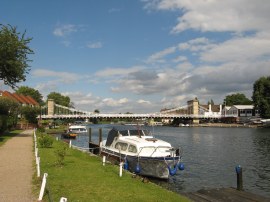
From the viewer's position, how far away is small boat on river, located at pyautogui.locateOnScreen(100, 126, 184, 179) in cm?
2497

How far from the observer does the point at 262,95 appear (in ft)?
403

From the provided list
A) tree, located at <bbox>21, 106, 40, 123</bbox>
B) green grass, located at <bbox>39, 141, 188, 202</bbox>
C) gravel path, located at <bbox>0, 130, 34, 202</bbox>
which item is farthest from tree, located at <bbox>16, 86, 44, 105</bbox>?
green grass, located at <bbox>39, 141, 188, 202</bbox>

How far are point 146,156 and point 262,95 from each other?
10603 centimetres

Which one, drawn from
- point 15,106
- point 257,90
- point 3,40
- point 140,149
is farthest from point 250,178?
point 257,90

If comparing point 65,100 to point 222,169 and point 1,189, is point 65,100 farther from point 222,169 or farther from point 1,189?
point 1,189

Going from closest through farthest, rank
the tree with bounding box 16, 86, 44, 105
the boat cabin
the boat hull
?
the boat hull
the boat cabin
the tree with bounding box 16, 86, 44, 105

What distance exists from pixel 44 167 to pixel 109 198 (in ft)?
26.7

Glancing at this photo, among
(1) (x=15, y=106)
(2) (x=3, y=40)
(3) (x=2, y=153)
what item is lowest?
(3) (x=2, y=153)

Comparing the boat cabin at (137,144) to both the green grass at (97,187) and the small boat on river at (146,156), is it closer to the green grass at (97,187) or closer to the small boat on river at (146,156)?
the small boat on river at (146,156)

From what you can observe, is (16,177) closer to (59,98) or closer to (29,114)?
(29,114)

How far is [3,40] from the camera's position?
4353 centimetres

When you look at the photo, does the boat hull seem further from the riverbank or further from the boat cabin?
the riverbank

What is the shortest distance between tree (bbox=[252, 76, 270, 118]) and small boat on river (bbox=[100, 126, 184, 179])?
99.9m

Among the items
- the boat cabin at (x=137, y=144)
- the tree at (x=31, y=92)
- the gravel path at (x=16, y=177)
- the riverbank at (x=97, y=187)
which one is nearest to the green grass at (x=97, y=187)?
the riverbank at (x=97, y=187)
